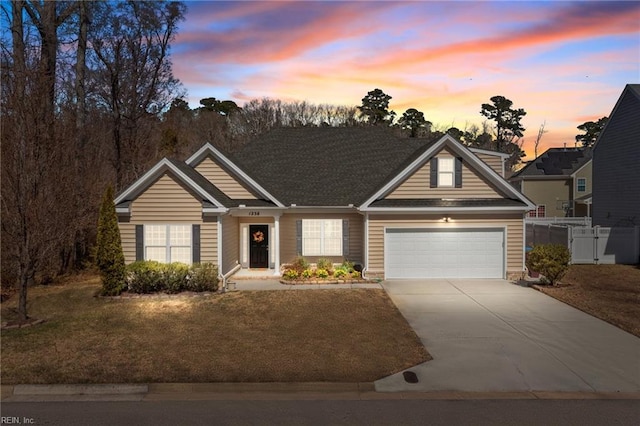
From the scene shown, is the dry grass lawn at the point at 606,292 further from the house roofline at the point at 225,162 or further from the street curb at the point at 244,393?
the house roofline at the point at 225,162

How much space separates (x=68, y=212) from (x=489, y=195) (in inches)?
685

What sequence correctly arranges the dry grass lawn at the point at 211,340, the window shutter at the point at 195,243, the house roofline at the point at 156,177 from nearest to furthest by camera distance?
the dry grass lawn at the point at 211,340 < the house roofline at the point at 156,177 < the window shutter at the point at 195,243

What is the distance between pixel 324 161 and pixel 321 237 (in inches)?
198

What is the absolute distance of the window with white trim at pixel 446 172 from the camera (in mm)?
19484

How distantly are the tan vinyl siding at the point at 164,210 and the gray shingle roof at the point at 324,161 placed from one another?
3582mm

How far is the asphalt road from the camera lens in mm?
6762

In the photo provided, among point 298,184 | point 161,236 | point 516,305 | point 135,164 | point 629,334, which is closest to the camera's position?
point 629,334

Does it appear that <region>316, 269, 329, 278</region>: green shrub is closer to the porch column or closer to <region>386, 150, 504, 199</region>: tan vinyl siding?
the porch column

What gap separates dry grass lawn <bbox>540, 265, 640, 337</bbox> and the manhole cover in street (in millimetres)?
6425

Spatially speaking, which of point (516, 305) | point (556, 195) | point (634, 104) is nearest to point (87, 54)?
point (516, 305)

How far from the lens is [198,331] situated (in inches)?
459

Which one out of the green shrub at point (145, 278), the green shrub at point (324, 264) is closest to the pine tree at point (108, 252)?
the green shrub at point (145, 278)

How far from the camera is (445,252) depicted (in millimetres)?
19391

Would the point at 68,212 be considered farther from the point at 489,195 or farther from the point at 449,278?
the point at 489,195
